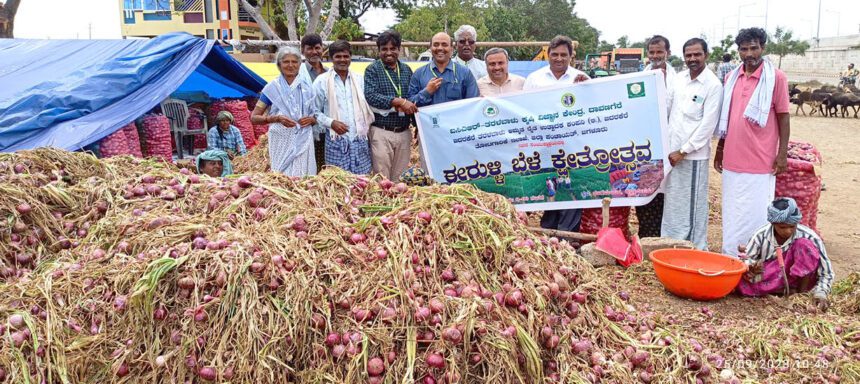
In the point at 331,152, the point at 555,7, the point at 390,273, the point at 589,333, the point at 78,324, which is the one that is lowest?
the point at 589,333

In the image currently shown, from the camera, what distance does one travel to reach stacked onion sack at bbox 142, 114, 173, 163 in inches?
301

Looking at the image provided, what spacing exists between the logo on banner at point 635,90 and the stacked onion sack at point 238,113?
6.96 m

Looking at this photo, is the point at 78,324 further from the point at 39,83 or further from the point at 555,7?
the point at 555,7

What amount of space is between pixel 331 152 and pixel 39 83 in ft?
14.1

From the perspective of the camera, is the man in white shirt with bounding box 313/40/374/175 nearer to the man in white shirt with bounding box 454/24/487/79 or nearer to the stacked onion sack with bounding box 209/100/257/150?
the man in white shirt with bounding box 454/24/487/79

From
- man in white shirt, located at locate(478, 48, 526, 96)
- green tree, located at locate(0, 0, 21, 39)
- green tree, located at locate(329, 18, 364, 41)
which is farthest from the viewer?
green tree, located at locate(329, 18, 364, 41)

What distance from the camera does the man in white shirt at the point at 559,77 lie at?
4.78 m

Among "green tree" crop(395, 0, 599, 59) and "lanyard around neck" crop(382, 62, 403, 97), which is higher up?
"green tree" crop(395, 0, 599, 59)

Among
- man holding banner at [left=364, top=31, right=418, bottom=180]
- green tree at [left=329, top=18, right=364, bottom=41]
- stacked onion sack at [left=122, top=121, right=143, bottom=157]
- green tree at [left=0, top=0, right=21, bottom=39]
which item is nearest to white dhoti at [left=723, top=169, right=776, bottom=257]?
man holding banner at [left=364, top=31, right=418, bottom=180]

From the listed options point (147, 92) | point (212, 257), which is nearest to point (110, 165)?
point (212, 257)

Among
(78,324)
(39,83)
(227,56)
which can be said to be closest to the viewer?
(78,324)

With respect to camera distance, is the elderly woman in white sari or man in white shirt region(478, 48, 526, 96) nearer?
the elderly woman in white sari

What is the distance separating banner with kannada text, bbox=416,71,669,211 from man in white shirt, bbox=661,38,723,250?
0.51 ft

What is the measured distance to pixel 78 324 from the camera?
2.27 m
